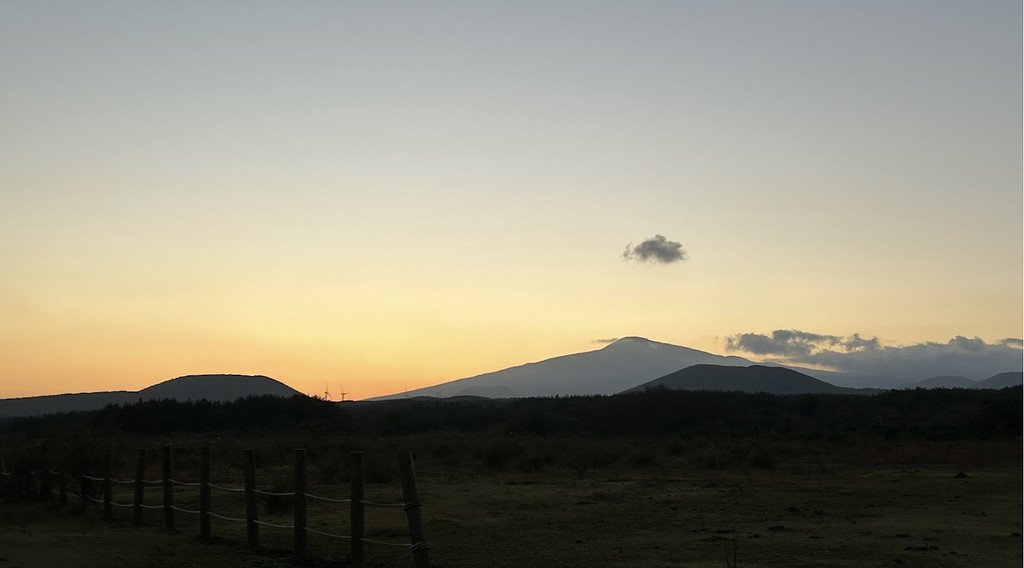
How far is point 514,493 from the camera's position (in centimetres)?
2102

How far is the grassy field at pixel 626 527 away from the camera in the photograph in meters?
11.9

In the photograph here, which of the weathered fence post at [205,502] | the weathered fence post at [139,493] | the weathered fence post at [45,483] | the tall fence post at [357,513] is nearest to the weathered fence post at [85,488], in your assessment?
the weathered fence post at [45,483]

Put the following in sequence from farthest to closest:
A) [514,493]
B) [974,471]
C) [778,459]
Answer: [778,459]
[974,471]
[514,493]

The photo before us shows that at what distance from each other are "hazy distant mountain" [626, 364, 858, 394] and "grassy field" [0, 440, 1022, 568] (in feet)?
518

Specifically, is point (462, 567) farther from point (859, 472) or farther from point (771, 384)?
point (771, 384)

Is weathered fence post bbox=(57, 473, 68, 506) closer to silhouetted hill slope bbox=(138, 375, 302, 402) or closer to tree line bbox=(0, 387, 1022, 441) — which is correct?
tree line bbox=(0, 387, 1022, 441)

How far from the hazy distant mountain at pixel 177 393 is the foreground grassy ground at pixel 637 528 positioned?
534 feet

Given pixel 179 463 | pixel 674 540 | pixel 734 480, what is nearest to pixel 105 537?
pixel 674 540

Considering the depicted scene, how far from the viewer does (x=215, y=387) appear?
184 m

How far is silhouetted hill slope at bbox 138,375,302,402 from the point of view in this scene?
17850 centimetres

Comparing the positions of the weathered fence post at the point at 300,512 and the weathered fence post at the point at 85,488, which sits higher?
the weathered fence post at the point at 300,512

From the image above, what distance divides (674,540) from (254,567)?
5.59 m

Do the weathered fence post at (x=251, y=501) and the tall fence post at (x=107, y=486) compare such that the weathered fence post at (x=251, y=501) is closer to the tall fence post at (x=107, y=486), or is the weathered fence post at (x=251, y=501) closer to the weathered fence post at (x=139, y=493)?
the weathered fence post at (x=139, y=493)

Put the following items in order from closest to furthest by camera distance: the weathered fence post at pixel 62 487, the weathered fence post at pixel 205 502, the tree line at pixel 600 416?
1. the weathered fence post at pixel 205 502
2. the weathered fence post at pixel 62 487
3. the tree line at pixel 600 416
